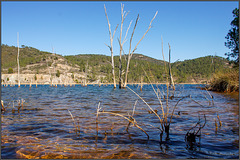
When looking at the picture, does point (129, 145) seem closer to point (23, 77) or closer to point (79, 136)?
point (79, 136)

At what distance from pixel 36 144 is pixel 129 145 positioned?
1545 millimetres

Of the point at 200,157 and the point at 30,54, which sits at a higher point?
the point at 30,54

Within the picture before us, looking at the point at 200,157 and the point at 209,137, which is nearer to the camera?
the point at 200,157

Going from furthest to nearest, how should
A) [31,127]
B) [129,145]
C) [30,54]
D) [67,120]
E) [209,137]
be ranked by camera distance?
1. [30,54]
2. [67,120]
3. [31,127]
4. [209,137]
5. [129,145]

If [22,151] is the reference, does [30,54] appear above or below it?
above

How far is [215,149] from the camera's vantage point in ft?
9.27

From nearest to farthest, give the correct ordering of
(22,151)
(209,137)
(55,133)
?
1. (22,151)
2. (209,137)
3. (55,133)

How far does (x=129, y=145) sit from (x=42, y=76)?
7304 cm

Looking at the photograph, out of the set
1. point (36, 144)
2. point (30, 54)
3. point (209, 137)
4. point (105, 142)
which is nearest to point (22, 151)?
point (36, 144)

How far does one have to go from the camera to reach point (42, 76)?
69812 millimetres

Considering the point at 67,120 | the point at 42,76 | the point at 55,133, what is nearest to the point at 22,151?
the point at 55,133

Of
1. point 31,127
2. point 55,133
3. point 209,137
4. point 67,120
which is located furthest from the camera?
point 67,120

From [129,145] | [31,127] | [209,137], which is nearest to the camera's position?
[129,145]

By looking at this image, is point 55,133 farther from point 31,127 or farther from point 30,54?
point 30,54
